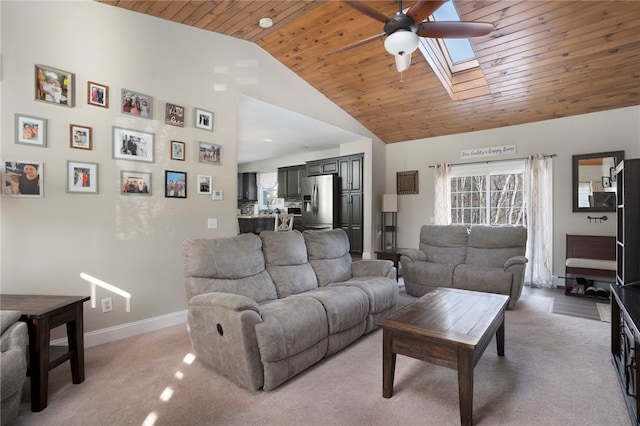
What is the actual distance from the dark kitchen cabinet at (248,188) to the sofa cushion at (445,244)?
5.93 metres

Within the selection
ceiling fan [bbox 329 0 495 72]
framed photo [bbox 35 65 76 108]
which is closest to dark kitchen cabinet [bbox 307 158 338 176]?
ceiling fan [bbox 329 0 495 72]

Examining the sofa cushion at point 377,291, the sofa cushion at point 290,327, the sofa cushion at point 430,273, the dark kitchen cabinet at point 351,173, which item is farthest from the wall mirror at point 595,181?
the sofa cushion at point 290,327

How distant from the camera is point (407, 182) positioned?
20.6 feet

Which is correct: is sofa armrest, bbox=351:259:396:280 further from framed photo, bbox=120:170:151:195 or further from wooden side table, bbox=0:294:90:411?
wooden side table, bbox=0:294:90:411

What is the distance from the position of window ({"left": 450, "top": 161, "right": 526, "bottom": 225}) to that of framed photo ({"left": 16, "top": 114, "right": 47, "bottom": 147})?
571 cm

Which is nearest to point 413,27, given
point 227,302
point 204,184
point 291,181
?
point 227,302

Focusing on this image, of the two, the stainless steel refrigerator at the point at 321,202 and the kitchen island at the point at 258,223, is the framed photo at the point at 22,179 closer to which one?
the stainless steel refrigerator at the point at 321,202

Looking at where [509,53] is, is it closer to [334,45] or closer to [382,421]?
[334,45]

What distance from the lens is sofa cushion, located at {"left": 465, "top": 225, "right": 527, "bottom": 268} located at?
4.09 m

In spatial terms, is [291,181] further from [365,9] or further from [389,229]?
[365,9]

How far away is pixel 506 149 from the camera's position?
5.22 meters

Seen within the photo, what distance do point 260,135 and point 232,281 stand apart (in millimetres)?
3957

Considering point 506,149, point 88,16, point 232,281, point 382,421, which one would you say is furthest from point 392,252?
point 88,16

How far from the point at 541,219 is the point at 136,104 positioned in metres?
5.63
